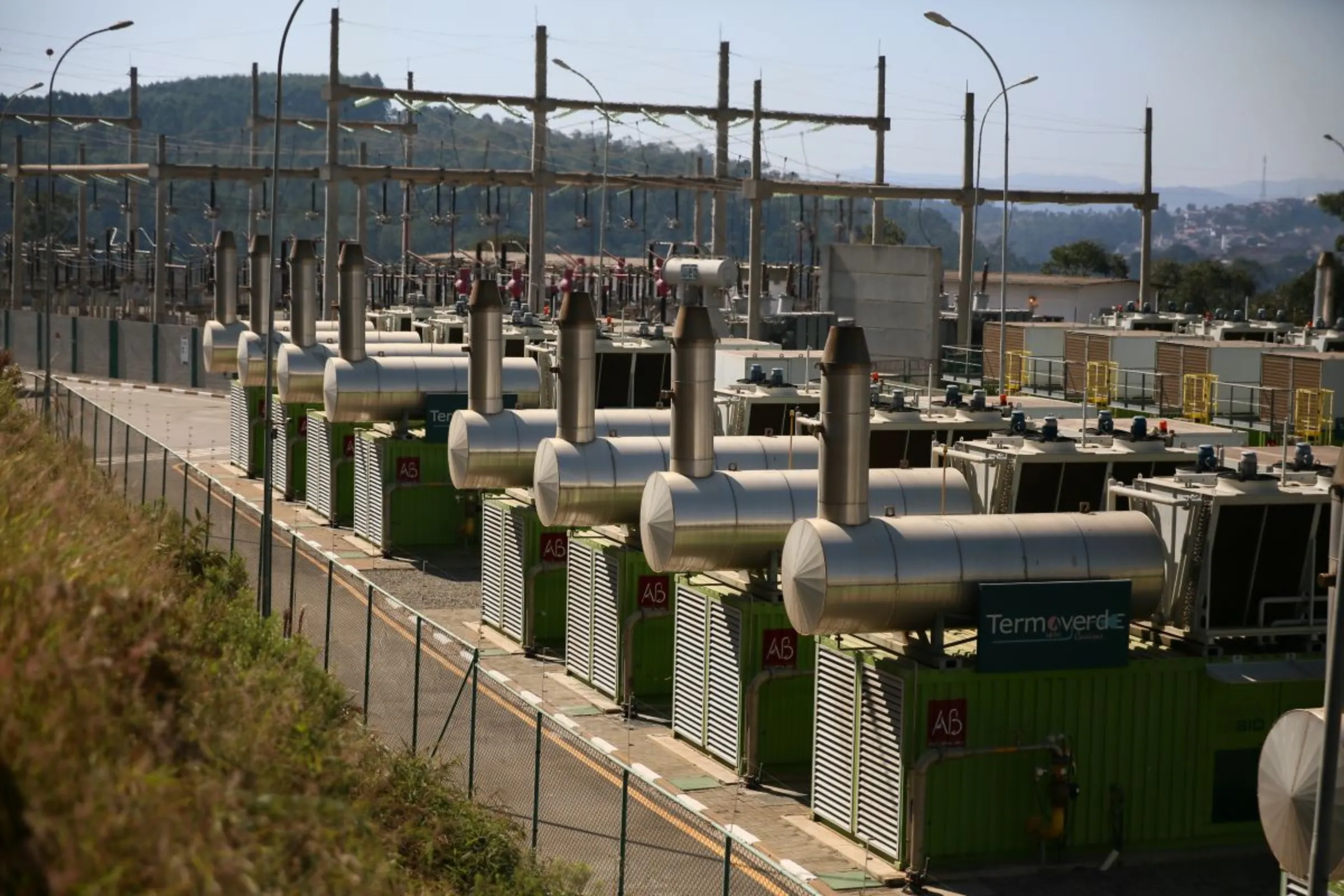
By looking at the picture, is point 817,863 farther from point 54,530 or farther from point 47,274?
point 47,274

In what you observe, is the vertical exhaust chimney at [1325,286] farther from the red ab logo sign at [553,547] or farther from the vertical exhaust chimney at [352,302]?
the red ab logo sign at [553,547]

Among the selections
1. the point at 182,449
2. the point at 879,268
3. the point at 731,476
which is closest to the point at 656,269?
the point at 182,449

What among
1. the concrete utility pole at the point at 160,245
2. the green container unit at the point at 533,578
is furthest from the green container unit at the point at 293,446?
the concrete utility pole at the point at 160,245

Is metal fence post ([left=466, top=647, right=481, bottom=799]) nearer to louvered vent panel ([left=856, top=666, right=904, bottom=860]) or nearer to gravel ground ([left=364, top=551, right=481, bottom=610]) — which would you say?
louvered vent panel ([left=856, top=666, right=904, bottom=860])

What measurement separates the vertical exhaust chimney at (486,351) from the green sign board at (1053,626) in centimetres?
1402

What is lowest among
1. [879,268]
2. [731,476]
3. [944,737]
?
[944,737]

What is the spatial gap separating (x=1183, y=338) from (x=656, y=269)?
4361 cm

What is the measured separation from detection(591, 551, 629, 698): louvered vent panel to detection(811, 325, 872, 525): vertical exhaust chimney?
6.81m

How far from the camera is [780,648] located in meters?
23.1

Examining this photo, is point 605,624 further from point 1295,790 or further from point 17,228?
point 17,228

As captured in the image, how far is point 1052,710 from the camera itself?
65.8ft

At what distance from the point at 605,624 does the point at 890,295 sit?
19.5 m

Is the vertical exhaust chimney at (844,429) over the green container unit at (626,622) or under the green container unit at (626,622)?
over

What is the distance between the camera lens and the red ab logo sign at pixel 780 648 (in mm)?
23016
